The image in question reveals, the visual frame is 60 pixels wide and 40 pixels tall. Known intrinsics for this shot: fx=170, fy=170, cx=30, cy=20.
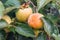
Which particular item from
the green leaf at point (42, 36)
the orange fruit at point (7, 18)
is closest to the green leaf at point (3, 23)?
the orange fruit at point (7, 18)

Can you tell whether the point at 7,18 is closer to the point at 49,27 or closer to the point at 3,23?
the point at 3,23

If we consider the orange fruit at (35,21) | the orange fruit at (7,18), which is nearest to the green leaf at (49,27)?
the orange fruit at (35,21)

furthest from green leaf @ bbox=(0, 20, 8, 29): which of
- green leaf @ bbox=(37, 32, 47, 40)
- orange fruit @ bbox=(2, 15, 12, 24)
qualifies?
green leaf @ bbox=(37, 32, 47, 40)

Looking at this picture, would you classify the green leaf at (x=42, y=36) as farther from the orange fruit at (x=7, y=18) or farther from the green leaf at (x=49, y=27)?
the orange fruit at (x=7, y=18)

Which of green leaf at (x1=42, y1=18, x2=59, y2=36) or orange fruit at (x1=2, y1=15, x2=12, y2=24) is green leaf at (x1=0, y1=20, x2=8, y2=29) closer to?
orange fruit at (x1=2, y1=15, x2=12, y2=24)

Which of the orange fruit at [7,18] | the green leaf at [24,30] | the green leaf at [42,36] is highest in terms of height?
the orange fruit at [7,18]

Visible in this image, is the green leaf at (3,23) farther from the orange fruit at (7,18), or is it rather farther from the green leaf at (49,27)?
the green leaf at (49,27)

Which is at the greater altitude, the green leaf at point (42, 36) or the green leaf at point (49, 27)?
the green leaf at point (49, 27)

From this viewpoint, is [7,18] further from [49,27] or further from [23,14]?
[49,27]

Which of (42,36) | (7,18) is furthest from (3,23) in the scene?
(42,36)
